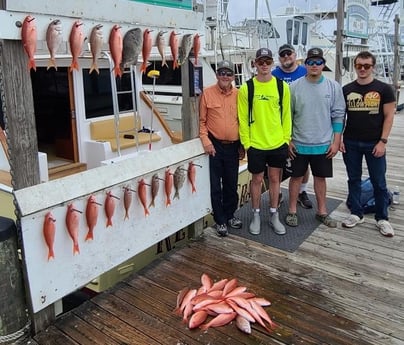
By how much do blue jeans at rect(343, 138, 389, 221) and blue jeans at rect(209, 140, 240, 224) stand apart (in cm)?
113

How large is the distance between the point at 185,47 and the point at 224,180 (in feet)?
4.23

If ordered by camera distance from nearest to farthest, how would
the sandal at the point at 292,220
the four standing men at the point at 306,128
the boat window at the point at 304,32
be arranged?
the four standing men at the point at 306,128 < the sandal at the point at 292,220 < the boat window at the point at 304,32

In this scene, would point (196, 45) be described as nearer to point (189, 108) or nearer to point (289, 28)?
point (189, 108)

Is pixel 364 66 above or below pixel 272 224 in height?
above

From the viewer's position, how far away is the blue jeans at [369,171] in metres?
3.97

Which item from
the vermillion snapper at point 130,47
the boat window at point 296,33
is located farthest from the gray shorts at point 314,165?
the boat window at point 296,33

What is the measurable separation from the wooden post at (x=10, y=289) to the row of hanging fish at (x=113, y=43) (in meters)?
1.00

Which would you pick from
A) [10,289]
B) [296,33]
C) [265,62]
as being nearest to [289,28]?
[296,33]

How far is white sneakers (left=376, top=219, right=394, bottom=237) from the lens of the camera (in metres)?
4.05

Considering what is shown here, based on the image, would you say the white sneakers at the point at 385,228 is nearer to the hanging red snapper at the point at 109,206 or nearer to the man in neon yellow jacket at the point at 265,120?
the man in neon yellow jacket at the point at 265,120

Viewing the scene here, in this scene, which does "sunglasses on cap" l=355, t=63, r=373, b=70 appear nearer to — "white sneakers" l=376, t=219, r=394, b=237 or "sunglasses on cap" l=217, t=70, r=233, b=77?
"sunglasses on cap" l=217, t=70, r=233, b=77

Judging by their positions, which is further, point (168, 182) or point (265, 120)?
point (265, 120)

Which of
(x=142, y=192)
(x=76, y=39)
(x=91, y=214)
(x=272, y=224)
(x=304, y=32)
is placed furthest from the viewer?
(x=304, y=32)

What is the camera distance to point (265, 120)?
3.69m
